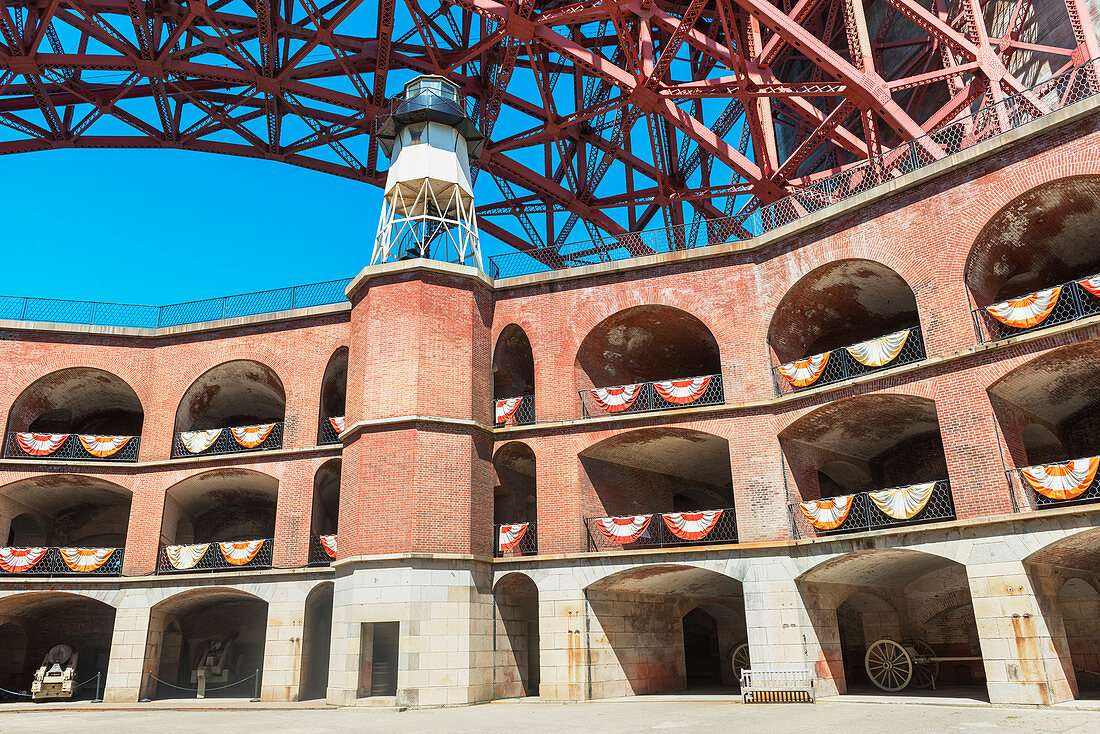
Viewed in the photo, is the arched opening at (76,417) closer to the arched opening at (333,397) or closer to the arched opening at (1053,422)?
the arched opening at (333,397)

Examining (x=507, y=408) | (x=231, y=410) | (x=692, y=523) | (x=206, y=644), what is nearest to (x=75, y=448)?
(x=231, y=410)

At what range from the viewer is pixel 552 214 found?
35.1 m

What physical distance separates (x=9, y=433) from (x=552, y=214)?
21.0 m

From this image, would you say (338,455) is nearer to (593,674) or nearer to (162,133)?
(593,674)

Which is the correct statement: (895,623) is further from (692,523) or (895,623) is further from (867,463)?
(692,523)

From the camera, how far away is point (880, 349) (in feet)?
68.9

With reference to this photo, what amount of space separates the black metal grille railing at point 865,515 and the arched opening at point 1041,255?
409 centimetres

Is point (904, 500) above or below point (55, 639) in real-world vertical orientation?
above

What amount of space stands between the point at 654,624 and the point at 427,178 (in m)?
15.9

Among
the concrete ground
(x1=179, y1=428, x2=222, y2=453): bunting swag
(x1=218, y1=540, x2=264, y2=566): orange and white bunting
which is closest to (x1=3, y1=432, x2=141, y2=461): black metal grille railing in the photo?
(x1=179, y1=428, x2=222, y2=453): bunting swag

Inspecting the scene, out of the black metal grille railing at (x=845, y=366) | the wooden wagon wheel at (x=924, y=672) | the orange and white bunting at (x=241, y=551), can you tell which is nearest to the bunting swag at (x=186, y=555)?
the orange and white bunting at (x=241, y=551)

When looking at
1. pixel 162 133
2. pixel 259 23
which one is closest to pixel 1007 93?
pixel 259 23

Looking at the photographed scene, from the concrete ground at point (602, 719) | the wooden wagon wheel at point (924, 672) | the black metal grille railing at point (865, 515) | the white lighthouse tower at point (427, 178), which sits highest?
the white lighthouse tower at point (427, 178)

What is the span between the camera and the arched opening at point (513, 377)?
25.2 metres
